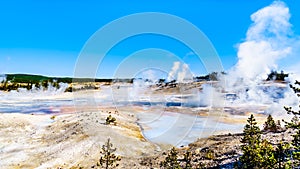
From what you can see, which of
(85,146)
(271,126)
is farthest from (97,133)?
(271,126)

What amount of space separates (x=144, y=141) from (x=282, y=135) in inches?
812

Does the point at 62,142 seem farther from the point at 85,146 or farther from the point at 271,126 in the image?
the point at 271,126

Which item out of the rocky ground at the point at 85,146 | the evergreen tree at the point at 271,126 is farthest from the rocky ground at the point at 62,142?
the evergreen tree at the point at 271,126

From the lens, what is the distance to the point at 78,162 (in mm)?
41562

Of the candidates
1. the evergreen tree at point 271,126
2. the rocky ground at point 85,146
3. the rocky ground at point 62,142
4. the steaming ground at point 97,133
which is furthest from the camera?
the evergreen tree at point 271,126

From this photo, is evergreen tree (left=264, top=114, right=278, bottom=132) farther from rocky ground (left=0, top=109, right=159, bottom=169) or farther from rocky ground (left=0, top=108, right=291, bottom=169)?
rocky ground (left=0, top=109, right=159, bottom=169)

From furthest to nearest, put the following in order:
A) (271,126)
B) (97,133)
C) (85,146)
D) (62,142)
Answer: (97,133)
(271,126)
(62,142)
(85,146)

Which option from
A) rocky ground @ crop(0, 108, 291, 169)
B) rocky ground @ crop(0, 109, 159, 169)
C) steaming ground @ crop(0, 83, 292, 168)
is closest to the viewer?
rocky ground @ crop(0, 108, 291, 169)

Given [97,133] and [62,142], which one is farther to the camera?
[97,133]

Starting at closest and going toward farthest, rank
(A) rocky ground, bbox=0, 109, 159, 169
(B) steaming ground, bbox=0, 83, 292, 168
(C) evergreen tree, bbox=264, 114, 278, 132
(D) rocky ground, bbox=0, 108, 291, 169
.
→ 1. (D) rocky ground, bbox=0, 108, 291, 169
2. (A) rocky ground, bbox=0, 109, 159, 169
3. (B) steaming ground, bbox=0, 83, 292, 168
4. (C) evergreen tree, bbox=264, 114, 278, 132

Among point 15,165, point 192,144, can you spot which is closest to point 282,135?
point 192,144

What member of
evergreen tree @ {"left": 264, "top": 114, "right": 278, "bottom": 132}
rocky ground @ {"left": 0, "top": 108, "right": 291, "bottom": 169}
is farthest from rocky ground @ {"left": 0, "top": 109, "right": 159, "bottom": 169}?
evergreen tree @ {"left": 264, "top": 114, "right": 278, "bottom": 132}

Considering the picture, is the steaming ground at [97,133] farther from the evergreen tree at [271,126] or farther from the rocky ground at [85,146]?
the evergreen tree at [271,126]

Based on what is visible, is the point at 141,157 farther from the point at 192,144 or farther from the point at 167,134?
the point at 167,134
